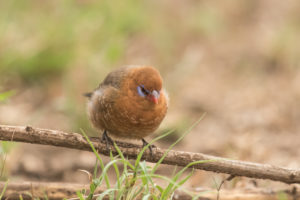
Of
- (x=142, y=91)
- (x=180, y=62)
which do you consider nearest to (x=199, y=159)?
(x=142, y=91)

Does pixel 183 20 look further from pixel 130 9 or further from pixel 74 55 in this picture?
pixel 74 55

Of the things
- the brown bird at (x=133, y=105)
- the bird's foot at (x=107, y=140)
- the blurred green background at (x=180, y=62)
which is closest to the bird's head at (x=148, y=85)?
the brown bird at (x=133, y=105)

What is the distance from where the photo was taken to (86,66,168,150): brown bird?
340cm

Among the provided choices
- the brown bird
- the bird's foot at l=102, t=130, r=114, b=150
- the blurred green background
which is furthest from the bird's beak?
the blurred green background

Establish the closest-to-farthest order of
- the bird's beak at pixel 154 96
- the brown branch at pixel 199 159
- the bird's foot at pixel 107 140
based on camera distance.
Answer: the brown branch at pixel 199 159 < the bird's foot at pixel 107 140 < the bird's beak at pixel 154 96

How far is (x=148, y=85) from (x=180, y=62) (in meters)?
3.83

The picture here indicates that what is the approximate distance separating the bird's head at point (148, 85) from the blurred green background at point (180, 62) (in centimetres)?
122

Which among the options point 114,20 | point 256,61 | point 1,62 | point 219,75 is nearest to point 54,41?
point 1,62

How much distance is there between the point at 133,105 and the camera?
3.41 m

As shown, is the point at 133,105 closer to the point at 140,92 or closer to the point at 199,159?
the point at 140,92

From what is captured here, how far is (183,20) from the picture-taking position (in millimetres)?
8688

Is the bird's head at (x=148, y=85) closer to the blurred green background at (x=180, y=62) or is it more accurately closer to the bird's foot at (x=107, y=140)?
the bird's foot at (x=107, y=140)

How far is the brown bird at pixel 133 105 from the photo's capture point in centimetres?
340

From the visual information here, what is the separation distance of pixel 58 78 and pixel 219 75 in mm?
2528
